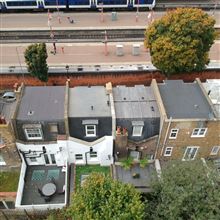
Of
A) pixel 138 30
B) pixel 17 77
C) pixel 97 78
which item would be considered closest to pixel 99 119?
pixel 97 78

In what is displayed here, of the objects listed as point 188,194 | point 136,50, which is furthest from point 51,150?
point 136,50

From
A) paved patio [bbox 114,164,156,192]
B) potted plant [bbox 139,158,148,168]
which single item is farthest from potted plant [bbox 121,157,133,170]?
potted plant [bbox 139,158,148,168]

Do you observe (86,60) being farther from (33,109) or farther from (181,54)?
(33,109)

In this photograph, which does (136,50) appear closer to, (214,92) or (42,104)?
(214,92)

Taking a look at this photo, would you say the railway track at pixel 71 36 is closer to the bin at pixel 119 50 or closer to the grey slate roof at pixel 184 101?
the bin at pixel 119 50

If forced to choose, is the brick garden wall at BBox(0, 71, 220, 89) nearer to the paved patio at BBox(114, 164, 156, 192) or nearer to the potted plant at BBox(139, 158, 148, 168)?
the potted plant at BBox(139, 158, 148, 168)
